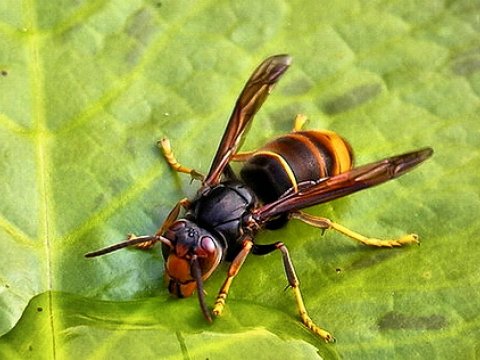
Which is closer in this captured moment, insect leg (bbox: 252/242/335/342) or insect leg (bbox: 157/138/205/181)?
insect leg (bbox: 252/242/335/342)

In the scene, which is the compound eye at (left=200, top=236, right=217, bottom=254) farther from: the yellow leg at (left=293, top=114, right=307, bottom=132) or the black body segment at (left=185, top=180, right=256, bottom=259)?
the yellow leg at (left=293, top=114, right=307, bottom=132)

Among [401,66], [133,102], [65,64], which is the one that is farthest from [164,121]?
[401,66]

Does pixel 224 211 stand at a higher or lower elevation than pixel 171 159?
lower

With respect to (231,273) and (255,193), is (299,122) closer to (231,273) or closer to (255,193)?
(255,193)

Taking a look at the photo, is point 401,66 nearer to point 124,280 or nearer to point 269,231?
point 269,231

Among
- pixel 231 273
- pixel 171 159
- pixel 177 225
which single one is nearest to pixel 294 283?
pixel 231 273

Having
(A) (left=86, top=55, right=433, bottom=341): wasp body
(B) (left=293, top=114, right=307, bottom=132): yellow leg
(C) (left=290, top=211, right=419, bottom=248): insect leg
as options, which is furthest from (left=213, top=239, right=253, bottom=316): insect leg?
(B) (left=293, top=114, right=307, bottom=132): yellow leg

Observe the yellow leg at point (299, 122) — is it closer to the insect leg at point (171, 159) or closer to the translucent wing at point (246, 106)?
the translucent wing at point (246, 106)

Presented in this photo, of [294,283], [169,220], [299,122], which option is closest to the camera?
[294,283]
